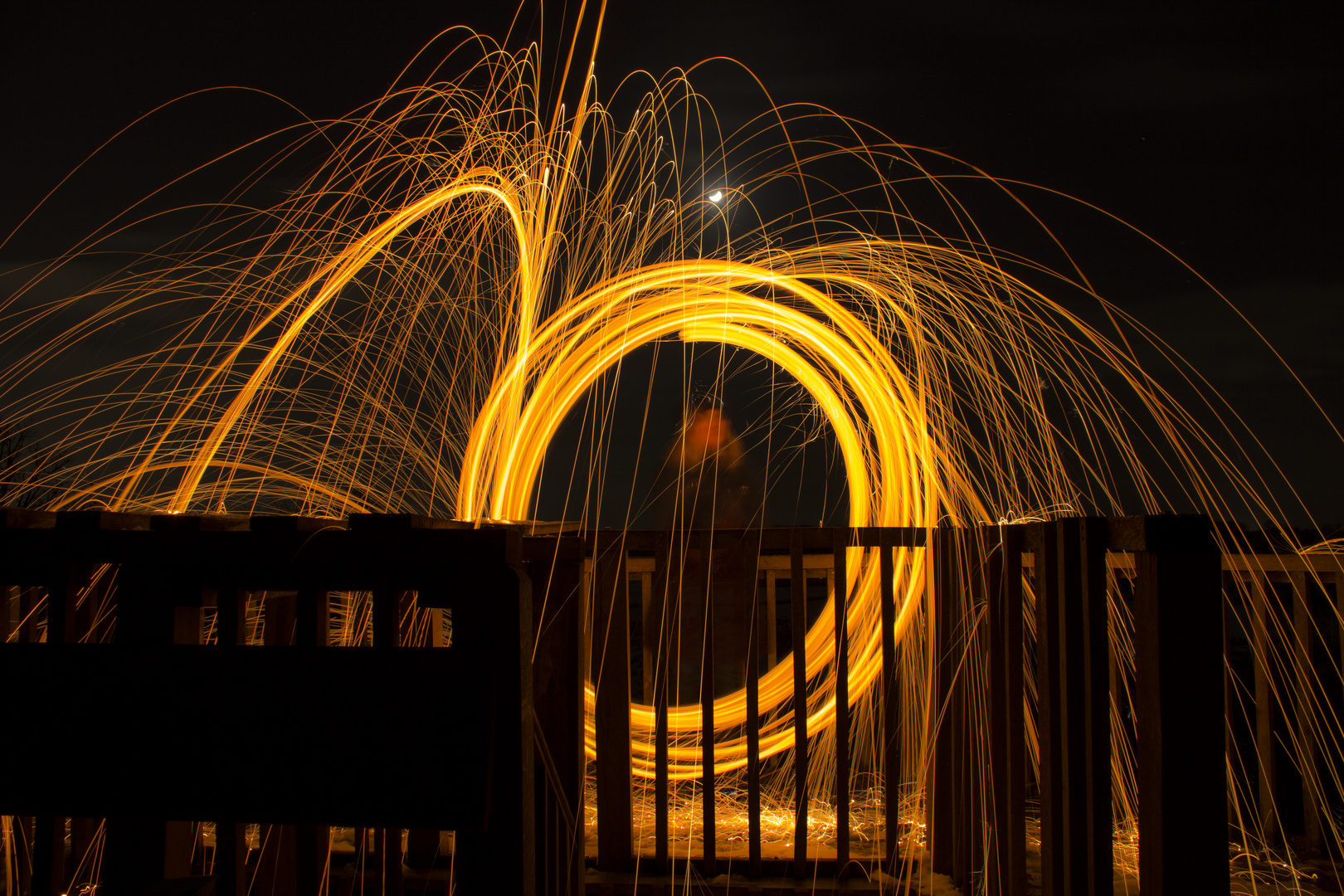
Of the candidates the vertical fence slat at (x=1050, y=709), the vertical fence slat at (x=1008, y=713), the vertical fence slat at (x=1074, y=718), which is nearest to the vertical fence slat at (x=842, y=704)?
the vertical fence slat at (x=1008, y=713)

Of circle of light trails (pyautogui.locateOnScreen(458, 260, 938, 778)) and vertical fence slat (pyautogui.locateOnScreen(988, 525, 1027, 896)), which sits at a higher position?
circle of light trails (pyautogui.locateOnScreen(458, 260, 938, 778))

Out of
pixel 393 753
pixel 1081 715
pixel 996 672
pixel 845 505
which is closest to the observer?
pixel 393 753

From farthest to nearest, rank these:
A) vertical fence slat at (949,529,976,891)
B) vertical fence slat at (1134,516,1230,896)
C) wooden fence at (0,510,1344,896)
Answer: vertical fence slat at (949,529,976,891) → vertical fence slat at (1134,516,1230,896) → wooden fence at (0,510,1344,896)

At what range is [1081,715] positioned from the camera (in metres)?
1.96

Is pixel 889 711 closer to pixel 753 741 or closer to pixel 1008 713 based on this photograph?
pixel 753 741

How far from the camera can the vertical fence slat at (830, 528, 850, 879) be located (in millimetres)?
3463

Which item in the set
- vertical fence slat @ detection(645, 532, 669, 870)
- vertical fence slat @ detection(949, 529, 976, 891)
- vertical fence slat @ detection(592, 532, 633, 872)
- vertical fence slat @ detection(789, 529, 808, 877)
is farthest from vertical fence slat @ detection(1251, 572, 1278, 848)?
vertical fence slat @ detection(592, 532, 633, 872)

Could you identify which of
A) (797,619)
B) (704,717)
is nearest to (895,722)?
(797,619)

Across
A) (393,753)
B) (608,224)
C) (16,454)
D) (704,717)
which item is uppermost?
Result: (608,224)

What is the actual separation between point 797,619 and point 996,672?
1058 millimetres

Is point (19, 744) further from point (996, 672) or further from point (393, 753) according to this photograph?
point (996, 672)

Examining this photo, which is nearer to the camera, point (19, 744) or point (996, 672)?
point (19, 744)

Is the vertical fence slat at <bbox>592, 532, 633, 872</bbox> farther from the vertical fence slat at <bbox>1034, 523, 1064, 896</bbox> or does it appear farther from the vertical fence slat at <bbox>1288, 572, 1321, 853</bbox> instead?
the vertical fence slat at <bbox>1288, 572, 1321, 853</bbox>

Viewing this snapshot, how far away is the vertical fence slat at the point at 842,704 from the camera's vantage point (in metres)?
3.46
